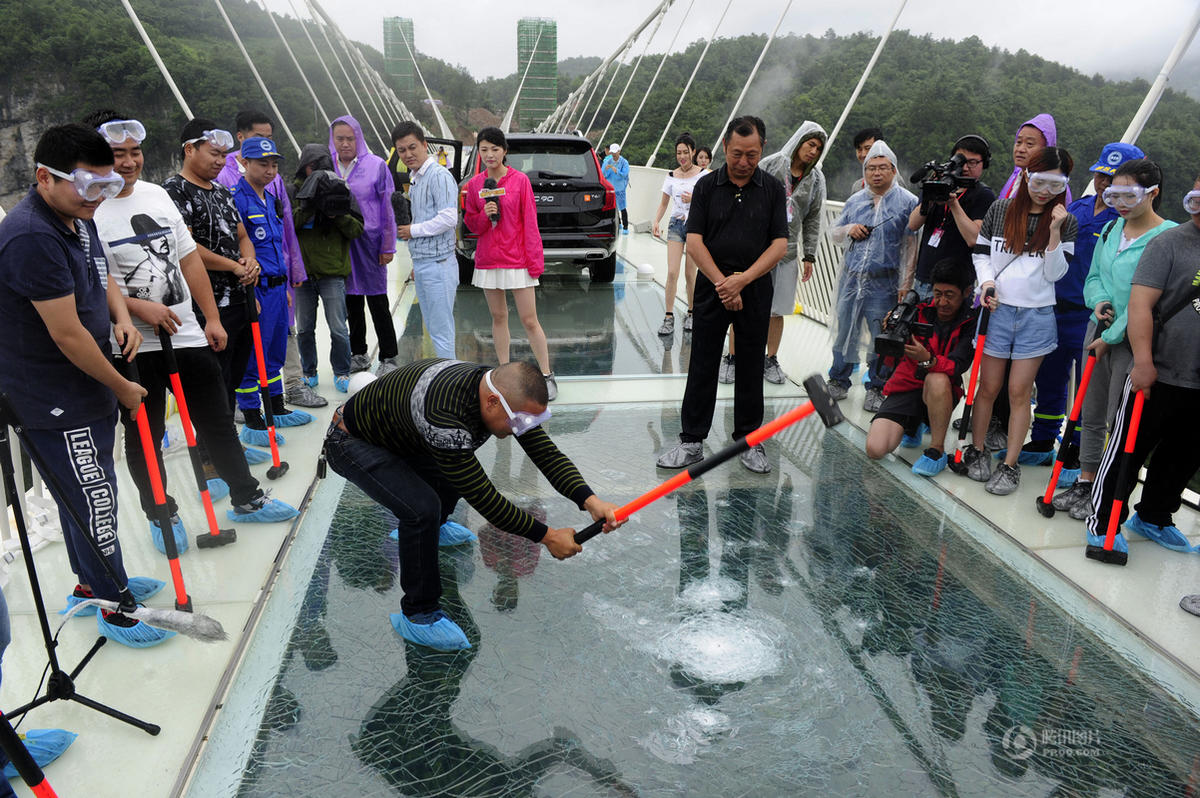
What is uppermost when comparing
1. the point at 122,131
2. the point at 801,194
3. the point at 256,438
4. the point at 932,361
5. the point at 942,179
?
the point at 122,131

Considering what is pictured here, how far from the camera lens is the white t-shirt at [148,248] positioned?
9.34 ft

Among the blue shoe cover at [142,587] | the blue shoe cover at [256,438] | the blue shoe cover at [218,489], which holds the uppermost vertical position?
the blue shoe cover at [142,587]

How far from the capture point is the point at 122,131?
273cm

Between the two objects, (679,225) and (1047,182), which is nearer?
(1047,182)

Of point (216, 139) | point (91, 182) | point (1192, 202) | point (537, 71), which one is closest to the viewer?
point (91, 182)

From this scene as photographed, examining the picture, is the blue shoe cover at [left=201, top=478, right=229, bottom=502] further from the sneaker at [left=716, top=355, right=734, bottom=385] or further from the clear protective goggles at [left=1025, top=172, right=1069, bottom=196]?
the clear protective goggles at [left=1025, top=172, right=1069, bottom=196]

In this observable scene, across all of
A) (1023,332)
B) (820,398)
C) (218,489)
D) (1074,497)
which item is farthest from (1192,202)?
(218,489)

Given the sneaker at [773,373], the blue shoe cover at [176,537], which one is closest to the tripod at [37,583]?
the blue shoe cover at [176,537]

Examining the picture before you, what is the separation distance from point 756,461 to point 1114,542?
62.4 inches

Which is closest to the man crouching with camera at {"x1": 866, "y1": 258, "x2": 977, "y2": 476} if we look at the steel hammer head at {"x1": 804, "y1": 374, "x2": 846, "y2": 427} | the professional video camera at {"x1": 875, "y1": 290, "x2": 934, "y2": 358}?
the professional video camera at {"x1": 875, "y1": 290, "x2": 934, "y2": 358}

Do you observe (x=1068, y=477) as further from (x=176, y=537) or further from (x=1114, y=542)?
(x=176, y=537)

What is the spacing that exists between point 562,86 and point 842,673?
134 meters

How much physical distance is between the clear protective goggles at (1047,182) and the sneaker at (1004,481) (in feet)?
4.32

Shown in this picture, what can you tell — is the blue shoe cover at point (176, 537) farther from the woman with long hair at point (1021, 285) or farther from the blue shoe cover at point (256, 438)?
the woman with long hair at point (1021, 285)
